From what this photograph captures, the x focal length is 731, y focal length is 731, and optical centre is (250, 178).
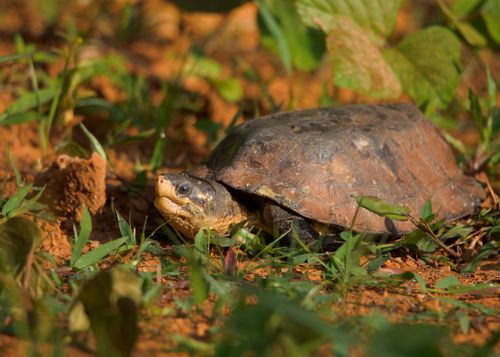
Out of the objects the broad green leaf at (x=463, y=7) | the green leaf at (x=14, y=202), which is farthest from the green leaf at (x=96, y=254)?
the broad green leaf at (x=463, y=7)

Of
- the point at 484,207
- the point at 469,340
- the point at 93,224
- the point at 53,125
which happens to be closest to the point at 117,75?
the point at 53,125

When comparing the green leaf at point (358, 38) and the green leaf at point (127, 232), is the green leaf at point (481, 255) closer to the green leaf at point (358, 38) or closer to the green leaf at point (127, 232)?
the green leaf at point (358, 38)

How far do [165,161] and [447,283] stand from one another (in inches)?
78.5

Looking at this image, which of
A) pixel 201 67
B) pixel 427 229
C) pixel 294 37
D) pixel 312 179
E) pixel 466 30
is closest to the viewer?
pixel 427 229

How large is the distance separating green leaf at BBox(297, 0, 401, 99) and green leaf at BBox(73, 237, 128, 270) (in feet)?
5.23

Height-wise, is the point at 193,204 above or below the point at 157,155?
above

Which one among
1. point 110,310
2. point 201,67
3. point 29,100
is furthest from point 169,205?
point 201,67

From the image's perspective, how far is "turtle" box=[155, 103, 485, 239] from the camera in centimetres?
310

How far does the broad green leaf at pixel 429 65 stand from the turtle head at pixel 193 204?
1433 millimetres

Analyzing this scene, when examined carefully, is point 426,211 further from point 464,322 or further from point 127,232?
point 127,232

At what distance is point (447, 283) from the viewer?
2740 millimetres

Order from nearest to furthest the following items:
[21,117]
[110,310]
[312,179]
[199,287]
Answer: [110,310] → [199,287] → [312,179] → [21,117]

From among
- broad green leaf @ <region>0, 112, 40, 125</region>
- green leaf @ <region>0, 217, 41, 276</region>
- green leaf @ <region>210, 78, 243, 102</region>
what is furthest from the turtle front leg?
green leaf @ <region>210, 78, 243, 102</region>

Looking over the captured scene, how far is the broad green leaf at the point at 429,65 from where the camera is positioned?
4.03 m
